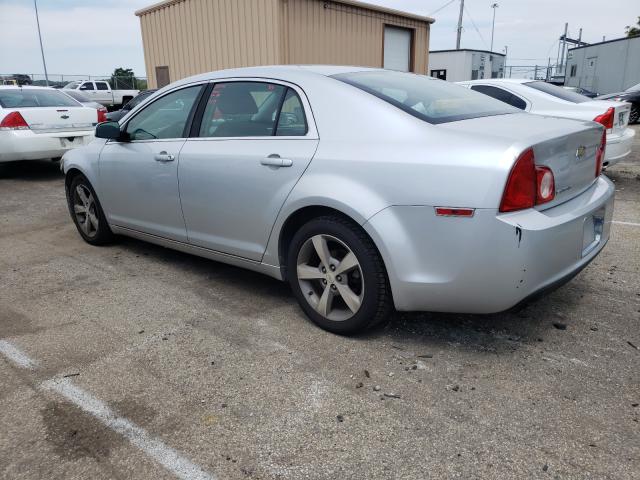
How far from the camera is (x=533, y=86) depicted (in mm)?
7336

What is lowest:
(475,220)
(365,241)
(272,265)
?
(272,265)

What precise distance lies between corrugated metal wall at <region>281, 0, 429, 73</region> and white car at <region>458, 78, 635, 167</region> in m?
6.43

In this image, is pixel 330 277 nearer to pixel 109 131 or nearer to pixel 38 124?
pixel 109 131

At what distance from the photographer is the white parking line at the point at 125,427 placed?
6.73ft

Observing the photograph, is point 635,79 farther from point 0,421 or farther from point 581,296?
point 0,421

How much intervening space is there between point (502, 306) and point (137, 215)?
2.90 m

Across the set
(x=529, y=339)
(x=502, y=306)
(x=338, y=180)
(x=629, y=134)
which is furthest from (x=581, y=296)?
(x=629, y=134)

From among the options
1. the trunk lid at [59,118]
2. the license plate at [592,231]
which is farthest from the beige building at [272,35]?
the license plate at [592,231]

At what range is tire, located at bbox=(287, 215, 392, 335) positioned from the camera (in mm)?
2809

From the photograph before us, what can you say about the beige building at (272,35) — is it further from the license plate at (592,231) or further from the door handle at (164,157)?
the license plate at (592,231)

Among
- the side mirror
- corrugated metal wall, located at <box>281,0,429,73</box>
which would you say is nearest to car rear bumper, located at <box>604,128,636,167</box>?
the side mirror

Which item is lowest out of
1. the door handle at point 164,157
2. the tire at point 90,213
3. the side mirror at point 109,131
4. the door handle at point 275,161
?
the tire at point 90,213

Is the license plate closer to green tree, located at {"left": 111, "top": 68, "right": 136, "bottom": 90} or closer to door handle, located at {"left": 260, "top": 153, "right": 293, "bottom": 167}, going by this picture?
door handle, located at {"left": 260, "top": 153, "right": 293, "bottom": 167}

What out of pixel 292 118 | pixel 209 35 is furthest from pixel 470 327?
pixel 209 35
